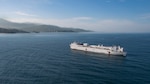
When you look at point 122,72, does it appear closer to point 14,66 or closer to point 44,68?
point 44,68

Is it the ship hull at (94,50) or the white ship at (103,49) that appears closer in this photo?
the ship hull at (94,50)

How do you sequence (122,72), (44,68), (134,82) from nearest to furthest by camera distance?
(134,82) < (122,72) < (44,68)

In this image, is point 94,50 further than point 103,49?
Yes

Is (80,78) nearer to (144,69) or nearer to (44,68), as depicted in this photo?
(44,68)

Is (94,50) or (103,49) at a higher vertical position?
(103,49)

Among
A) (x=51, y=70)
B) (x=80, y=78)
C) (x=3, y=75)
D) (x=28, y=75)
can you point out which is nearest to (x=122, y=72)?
(x=80, y=78)

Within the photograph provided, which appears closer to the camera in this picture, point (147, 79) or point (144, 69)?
point (147, 79)

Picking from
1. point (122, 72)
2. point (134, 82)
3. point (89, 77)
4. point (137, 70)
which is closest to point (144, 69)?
point (137, 70)

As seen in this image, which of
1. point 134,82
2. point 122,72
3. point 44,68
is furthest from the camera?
point 44,68

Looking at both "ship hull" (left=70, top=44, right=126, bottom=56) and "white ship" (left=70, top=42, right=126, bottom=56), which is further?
"white ship" (left=70, top=42, right=126, bottom=56)
